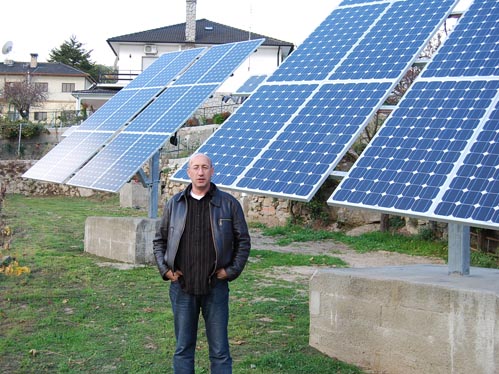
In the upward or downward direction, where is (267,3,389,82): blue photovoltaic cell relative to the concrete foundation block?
upward

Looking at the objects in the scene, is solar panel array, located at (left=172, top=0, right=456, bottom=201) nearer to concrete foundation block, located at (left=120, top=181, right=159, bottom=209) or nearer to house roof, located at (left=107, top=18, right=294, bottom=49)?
concrete foundation block, located at (left=120, top=181, right=159, bottom=209)

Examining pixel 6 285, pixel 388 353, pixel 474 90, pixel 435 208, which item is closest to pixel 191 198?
pixel 435 208

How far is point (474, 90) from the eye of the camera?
7715 millimetres

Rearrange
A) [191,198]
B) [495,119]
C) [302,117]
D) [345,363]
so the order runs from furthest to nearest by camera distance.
Answer: [302,117], [345,363], [495,119], [191,198]

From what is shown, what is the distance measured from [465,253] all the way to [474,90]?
166 centimetres

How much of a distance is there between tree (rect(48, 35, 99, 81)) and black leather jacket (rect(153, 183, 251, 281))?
236 feet

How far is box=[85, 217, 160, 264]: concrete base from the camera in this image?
13.7m

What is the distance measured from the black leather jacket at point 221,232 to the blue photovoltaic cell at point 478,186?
5.54 feet

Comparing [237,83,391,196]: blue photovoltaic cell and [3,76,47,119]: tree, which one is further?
[3,76,47,119]: tree

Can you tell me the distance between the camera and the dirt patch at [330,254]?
43.5ft

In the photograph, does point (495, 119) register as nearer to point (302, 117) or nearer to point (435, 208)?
point (435, 208)

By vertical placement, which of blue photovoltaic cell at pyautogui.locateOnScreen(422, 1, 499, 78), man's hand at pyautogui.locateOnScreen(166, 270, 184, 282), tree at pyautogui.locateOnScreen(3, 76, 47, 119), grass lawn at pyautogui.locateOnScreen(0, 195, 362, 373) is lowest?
grass lawn at pyautogui.locateOnScreen(0, 195, 362, 373)

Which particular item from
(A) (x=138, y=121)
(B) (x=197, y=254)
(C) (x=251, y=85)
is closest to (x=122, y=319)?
(B) (x=197, y=254)

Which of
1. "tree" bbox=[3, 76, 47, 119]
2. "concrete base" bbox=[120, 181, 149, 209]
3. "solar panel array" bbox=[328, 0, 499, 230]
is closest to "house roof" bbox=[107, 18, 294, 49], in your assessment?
"tree" bbox=[3, 76, 47, 119]
